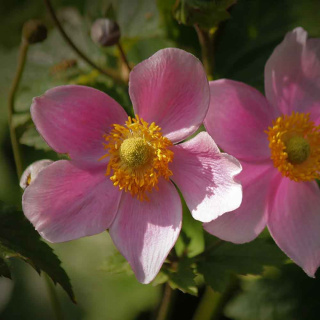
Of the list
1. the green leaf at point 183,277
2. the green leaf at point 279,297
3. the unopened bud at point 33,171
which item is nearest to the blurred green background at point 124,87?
the green leaf at point 279,297

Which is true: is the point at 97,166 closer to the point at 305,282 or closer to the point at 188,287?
the point at 188,287

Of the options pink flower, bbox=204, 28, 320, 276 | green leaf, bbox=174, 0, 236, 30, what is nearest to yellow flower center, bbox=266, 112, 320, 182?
pink flower, bbox=204, 28, 320, 276

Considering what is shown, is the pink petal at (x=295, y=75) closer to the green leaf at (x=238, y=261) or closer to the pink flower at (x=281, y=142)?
the pink flower at (x=281, y=142)

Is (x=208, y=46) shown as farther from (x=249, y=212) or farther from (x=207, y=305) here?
(x=207, y=305)

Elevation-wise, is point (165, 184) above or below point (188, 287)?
above

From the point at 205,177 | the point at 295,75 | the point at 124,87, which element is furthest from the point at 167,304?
the point at 295,75

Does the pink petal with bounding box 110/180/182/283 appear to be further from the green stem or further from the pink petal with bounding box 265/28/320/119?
the green stem

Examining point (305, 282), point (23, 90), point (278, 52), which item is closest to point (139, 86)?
point (278, 52)
